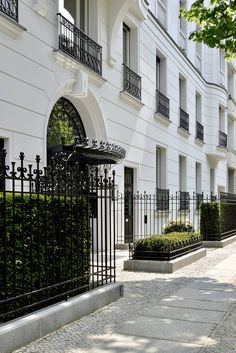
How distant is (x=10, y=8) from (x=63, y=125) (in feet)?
12.5

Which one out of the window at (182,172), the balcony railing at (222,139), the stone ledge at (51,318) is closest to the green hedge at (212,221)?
the window at (182,172)

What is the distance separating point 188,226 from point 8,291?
33.8ft

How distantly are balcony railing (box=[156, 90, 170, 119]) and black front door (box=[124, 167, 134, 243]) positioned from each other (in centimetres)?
327

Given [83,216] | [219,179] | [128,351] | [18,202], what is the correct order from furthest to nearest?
[219,179] → [83,216] → [18,202] → [128,351]

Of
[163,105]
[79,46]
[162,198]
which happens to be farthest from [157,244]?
[163,105]

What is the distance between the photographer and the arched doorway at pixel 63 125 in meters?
11.3

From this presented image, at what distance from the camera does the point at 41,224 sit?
18.9 ft

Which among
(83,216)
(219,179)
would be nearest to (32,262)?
(83,216)

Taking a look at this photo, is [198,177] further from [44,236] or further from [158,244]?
[44,236]

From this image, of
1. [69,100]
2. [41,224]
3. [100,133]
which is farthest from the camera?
[100,133]

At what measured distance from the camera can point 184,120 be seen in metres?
21.8

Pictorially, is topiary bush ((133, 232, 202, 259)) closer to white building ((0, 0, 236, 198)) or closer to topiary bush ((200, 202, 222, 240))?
white building ((0, 0, 236, 198))

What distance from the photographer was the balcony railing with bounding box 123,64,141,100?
1476cm

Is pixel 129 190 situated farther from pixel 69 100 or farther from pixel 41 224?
pixel 41 224
